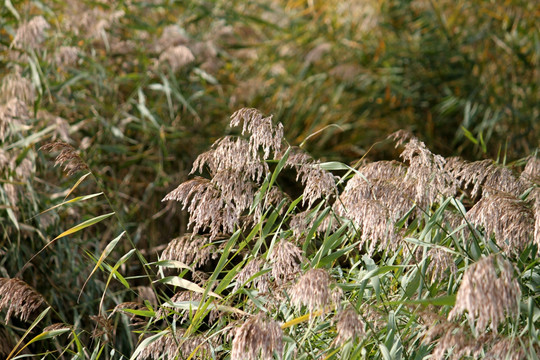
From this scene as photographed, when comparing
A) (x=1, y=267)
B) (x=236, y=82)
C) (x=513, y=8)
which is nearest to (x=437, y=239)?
(x=1, y=267)

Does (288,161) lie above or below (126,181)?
above

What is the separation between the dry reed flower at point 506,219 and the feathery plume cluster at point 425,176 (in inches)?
4.5

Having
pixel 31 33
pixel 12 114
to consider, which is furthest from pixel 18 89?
pixel 31 33

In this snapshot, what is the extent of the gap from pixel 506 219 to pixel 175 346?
0.76m

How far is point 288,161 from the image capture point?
1.65m

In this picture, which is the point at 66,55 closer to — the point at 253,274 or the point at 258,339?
the point at 253,274

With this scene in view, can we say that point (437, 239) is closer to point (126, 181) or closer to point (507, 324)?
point (507, 324)

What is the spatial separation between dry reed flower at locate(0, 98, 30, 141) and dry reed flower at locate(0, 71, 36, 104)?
51 millimetres

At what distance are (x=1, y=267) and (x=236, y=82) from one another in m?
2.06

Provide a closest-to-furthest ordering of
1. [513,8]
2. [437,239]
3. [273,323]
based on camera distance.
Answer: [273,323] < [437,239] < [513,8]

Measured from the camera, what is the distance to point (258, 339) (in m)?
1.25

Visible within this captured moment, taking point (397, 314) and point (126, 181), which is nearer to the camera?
point (397, 314)

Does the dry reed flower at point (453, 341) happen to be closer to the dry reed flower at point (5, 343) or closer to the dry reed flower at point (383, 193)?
the dry reed flower at point (383, 193)

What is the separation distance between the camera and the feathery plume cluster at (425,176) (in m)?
1.55
